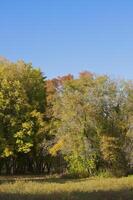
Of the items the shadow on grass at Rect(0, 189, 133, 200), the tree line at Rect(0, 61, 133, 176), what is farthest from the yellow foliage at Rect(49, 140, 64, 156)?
the shadow on grass at Rect(0, 189, 133, 200)

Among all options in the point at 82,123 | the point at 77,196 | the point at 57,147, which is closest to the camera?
the point at 77,196

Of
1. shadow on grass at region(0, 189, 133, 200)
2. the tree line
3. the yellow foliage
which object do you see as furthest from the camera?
the yellow foliage

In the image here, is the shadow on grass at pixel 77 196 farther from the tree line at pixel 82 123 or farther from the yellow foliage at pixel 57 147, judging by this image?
the yellow foliage at pixel 57 147

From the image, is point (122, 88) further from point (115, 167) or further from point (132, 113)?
point (115, 167)

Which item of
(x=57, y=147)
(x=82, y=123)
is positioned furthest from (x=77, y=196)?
(x=57, y=147)

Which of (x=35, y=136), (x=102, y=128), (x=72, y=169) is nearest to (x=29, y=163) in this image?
(x=35, y=136)

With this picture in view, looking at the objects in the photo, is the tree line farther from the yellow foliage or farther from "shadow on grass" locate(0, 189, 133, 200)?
"shadow on grass" locate(0, 189, 133, 200)

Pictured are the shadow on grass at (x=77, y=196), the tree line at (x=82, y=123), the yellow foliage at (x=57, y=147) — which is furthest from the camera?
the yellow foliage at (x=57, y=147)

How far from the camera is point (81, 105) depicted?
45.1 meters

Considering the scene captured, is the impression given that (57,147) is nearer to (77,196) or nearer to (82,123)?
(82,123)

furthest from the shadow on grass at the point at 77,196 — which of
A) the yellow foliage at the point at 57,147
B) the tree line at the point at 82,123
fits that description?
the yellow foliage at the point at 57,147

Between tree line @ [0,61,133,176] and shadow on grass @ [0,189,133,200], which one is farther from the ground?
tree line @ [0,61,133,176]

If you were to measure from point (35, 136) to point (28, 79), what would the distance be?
7.18 m

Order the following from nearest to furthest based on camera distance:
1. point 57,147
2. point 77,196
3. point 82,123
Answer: point 77,196 → point 82,123 → point 57,147
